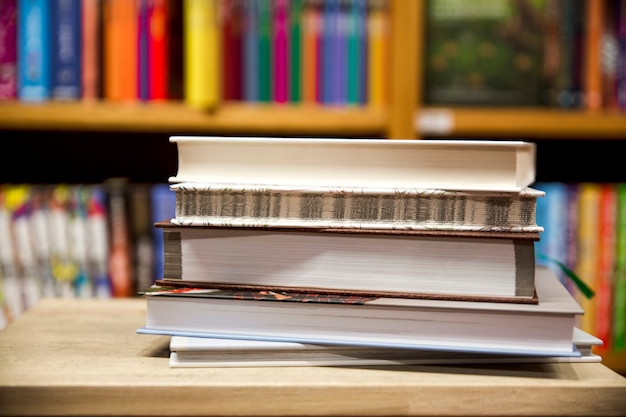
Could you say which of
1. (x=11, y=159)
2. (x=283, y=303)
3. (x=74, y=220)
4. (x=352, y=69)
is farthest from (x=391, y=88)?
(x=11, y=159)

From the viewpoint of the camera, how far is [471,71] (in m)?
1.07

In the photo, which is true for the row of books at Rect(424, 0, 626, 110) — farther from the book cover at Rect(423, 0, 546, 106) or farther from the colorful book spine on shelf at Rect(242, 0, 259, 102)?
the colorful book spine on shelf at Rect(242, 0, 259, 102)

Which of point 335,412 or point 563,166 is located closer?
point 335,412

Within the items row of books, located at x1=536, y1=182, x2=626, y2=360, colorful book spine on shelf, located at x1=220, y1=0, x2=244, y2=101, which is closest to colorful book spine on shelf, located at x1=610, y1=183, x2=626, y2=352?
row of books, located at x1=536, y1=182, x2=626, y2=360

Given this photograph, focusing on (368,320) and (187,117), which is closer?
(368,320)

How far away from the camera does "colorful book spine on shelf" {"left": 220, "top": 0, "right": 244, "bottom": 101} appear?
1037 millimetres

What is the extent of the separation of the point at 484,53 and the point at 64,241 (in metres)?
0.75

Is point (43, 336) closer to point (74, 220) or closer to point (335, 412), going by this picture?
point (335, 412)

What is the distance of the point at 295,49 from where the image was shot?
1052mm

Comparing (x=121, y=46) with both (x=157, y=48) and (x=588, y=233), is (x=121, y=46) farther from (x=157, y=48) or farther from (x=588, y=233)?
(x=588, y=233)

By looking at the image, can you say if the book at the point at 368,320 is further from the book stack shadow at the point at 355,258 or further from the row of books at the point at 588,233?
the row of books at the point at 588,233

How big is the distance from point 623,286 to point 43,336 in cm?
92

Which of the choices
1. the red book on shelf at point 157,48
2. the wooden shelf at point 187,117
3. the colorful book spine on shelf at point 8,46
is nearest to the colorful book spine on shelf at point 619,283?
the wooden shelf at point 187,117

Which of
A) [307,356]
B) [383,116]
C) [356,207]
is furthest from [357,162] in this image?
[383,116]
